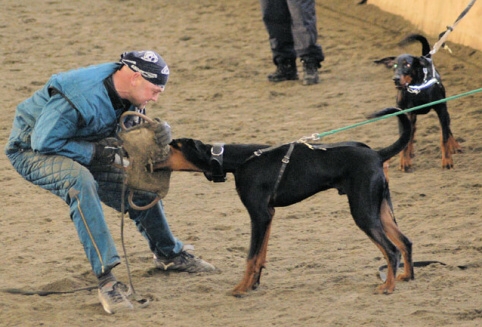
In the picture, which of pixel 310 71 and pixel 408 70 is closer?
pixel 408 70

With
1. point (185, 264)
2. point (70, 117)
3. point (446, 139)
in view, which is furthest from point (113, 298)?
point (446, 139)

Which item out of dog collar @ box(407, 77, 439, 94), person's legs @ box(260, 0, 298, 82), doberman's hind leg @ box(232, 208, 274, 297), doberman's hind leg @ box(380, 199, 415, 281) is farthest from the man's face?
person's legs @ box(260, 0, 298, 82)

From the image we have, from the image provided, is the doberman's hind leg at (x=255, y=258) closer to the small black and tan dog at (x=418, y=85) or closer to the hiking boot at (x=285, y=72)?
the small black and tan dog at (x=418, y=85)

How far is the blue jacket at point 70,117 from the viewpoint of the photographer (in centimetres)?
505

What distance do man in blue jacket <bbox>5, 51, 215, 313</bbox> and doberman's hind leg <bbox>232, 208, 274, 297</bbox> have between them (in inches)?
24.7

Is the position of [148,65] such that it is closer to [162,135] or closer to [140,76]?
[140,76]

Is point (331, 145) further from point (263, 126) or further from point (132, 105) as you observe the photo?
point (263, 126)

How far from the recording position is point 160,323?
4.91m

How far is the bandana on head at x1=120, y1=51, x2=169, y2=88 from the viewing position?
5145mm

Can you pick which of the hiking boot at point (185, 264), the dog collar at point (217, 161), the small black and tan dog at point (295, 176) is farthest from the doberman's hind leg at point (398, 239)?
the hiking boot at point (185, 264)

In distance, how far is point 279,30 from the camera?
32.4 ft

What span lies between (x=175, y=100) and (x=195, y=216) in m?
3.11

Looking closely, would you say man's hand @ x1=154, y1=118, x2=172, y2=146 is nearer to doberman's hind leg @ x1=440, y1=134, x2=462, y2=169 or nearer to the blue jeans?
the blue jeans

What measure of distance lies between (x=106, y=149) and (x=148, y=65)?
1.69 ft
